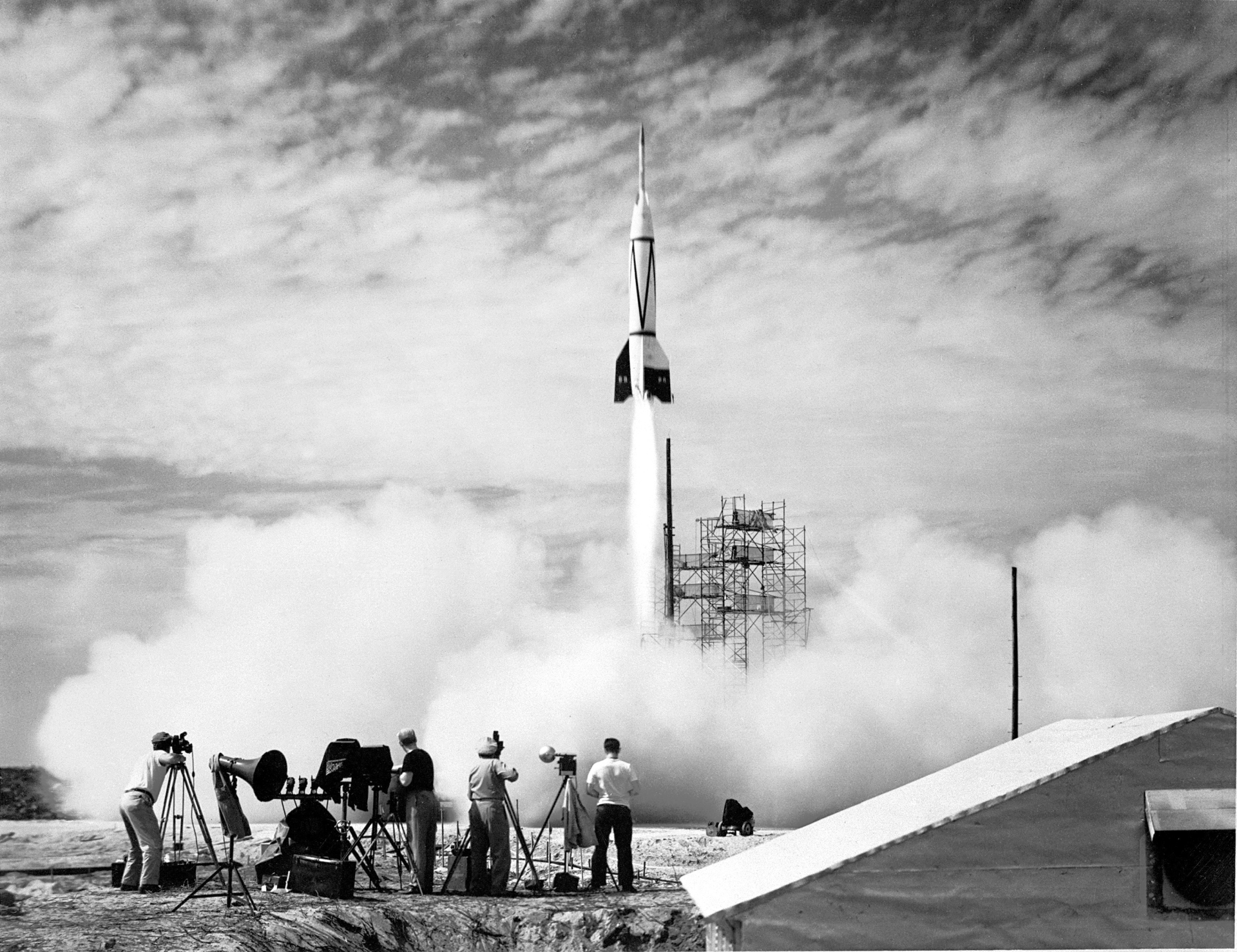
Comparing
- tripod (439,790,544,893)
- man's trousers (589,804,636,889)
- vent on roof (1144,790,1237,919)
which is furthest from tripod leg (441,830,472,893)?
vent on roof (1144,790,1237,919)

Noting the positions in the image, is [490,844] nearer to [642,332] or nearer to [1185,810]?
[1185,810]

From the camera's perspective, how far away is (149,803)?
10484 millimetres

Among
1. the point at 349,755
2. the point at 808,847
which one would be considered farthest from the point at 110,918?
the point at 808,847

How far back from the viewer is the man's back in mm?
11133

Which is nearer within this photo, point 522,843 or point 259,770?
point 259,770

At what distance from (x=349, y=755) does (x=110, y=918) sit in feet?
7.32

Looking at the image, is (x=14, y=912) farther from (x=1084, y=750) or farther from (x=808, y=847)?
(x=1084, y=750)

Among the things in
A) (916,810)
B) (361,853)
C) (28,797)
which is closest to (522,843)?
(361,853)

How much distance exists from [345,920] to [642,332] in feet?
50.9

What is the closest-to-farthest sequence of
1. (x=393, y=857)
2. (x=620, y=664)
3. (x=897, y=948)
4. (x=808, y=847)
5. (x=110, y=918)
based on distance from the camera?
(x=897, y=948), (x=808, y=847), (x=110, y=918), (x=393, y=857), (x=620, y=664)

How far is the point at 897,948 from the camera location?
6.63 meters

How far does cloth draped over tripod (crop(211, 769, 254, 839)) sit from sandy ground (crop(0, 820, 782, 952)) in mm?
541

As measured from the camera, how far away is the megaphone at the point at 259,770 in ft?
34.5

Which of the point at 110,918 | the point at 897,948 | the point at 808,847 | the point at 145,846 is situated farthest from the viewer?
the point at 145,846
